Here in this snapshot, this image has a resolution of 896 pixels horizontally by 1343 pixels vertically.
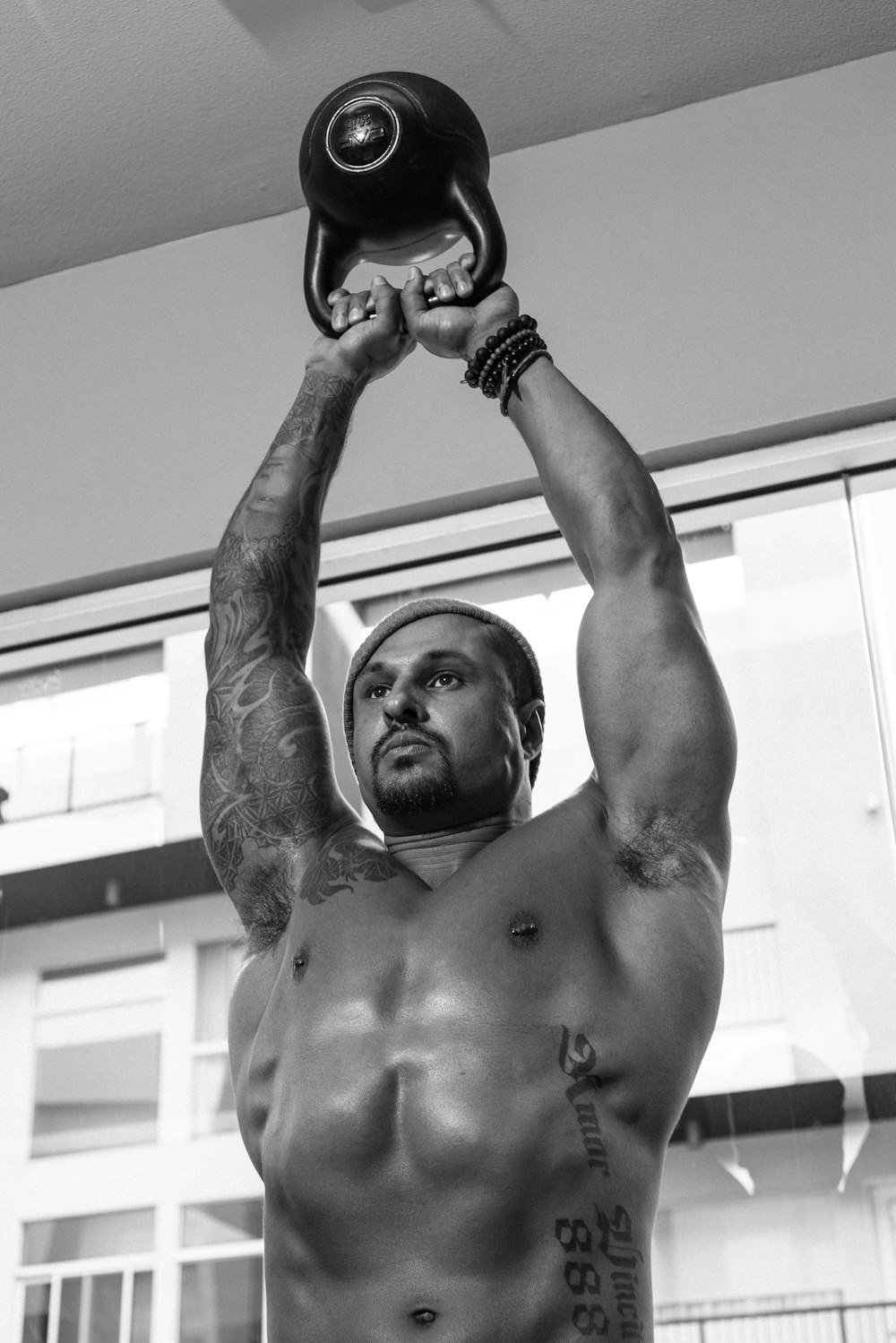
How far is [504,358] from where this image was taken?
1595 millimetres

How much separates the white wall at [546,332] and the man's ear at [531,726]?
0.89m

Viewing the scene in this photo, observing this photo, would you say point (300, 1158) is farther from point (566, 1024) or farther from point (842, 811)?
point (842, 811)

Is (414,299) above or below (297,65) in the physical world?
below

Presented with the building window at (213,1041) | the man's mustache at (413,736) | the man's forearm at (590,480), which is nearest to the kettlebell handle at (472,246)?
the man's forearm at (590,480)

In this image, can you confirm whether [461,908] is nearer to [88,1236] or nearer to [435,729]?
[435,729]

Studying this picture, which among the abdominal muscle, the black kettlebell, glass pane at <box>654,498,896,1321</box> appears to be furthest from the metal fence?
the black kettlebell

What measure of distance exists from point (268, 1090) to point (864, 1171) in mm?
916

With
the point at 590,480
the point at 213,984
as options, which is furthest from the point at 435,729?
the point at 213,984

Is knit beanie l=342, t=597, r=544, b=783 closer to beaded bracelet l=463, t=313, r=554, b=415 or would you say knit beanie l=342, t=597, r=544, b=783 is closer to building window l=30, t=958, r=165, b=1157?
beaded bracelet l=463, t=313, r=554, b=415

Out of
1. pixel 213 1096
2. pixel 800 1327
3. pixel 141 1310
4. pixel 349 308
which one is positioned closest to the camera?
pixel 349 308

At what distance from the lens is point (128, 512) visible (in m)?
2.74

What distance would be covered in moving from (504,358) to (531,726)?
34 centimetres

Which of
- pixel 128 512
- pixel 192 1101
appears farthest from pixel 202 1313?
pixel 128 512

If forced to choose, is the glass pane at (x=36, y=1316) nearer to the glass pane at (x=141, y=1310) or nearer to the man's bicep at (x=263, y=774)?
the glass pane at (x=141, y=1310)
